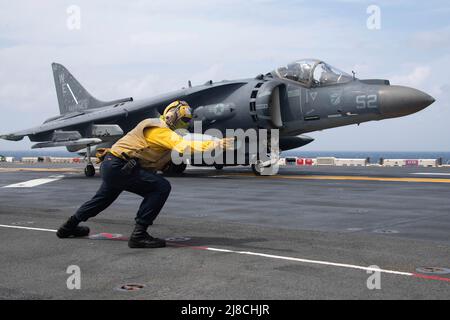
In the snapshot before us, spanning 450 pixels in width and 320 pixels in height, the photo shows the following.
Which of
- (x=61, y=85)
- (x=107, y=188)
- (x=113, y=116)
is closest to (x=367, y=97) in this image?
(x=113, y=116)

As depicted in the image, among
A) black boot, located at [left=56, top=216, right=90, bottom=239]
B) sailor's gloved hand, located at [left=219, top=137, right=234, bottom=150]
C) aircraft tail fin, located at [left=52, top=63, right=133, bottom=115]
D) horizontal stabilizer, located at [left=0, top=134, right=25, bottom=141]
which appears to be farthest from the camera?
aircraft tail fin, located at [left=52, top=63, right=133, bottom=115]

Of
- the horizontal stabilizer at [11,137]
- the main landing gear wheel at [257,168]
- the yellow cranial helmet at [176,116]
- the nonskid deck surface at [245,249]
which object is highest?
the yellow cranial helmet at [176,116]

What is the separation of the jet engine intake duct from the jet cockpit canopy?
63cm

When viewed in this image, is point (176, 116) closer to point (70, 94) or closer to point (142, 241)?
point (142, 241)

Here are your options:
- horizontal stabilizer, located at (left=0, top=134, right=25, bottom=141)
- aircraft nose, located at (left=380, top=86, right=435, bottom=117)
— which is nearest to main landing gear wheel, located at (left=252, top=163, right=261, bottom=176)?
aircraft nose, located at (left=380, top=86, right=435, bottom=117)

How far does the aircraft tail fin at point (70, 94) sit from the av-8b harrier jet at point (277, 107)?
5525 mm

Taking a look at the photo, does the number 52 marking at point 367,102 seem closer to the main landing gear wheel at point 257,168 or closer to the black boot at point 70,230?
the main landing gear wheel at point 257,168

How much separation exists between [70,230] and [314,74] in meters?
13.7

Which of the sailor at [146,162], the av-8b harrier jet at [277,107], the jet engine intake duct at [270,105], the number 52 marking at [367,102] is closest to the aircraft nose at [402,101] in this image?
the av-8b harrier jet at [277,107]

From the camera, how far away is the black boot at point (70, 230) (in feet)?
26.6

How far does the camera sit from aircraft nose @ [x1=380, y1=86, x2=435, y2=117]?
1753 cm

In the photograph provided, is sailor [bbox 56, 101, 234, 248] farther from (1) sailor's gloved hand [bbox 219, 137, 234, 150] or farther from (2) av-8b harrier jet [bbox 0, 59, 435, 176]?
(2) av-8b harrier jet [bbox 0, 59, 435, 176]

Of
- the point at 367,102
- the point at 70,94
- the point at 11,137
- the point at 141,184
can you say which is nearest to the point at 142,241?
the point at 141,184

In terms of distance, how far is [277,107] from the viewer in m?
20.6
